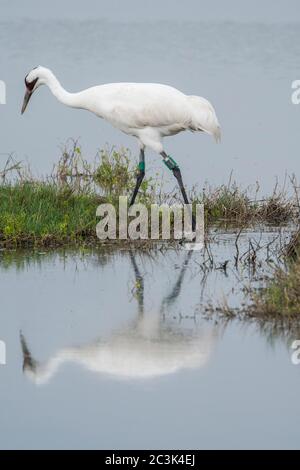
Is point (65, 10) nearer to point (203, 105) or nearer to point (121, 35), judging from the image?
point (121, 35)

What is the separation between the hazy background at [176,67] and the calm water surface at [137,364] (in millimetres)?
4726

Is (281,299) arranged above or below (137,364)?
above

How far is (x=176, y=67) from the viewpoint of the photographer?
21328 mm

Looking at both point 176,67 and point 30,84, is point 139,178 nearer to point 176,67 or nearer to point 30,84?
point 30,84

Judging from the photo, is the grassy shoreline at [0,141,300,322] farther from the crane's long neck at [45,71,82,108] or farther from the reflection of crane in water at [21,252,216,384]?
the reflection of crane in water at [21,252,216,384]

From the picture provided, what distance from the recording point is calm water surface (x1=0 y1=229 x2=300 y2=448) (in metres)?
6.78

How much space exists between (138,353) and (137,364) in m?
0.22

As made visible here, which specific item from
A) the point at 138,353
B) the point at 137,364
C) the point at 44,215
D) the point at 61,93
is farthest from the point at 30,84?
the point at 137,364

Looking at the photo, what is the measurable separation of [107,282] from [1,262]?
3.47 feet

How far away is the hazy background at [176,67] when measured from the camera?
16.1 meters

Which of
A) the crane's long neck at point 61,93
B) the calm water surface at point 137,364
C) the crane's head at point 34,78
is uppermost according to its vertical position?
the crane's head at point 34,78

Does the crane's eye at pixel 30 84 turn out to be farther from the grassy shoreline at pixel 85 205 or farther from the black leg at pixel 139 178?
the black leg at pixel 139 178

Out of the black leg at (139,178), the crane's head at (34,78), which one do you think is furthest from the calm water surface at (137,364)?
the crane's head at (34,78)

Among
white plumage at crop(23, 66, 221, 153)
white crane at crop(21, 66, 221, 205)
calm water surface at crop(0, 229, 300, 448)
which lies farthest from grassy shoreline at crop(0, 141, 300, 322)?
calm water surface at crop(0, 229, 300, 448)
